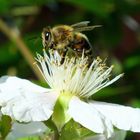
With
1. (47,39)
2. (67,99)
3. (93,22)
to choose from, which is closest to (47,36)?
(47,39)

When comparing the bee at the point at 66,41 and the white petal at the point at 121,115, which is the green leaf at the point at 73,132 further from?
the bee at the point at 66,41

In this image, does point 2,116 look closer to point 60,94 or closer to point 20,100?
point 20,100

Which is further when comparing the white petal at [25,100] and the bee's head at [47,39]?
the bee's head at [47,39]

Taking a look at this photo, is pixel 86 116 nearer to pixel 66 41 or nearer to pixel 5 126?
pixel 5 126

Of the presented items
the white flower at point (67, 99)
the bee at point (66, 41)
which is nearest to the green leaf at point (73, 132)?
the white flower at point (67, 99)

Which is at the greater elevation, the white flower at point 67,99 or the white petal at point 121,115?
the white flower at point 67,99

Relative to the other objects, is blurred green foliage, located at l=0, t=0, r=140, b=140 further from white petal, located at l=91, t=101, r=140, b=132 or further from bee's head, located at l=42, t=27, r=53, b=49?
white petal, located at l=91, t=101, r=140, b=132

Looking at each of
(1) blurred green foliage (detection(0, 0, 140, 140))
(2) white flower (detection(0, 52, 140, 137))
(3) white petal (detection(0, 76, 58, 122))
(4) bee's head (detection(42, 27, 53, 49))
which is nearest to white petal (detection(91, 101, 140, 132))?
(2) white flower (detection(0, 52, 140, 137))

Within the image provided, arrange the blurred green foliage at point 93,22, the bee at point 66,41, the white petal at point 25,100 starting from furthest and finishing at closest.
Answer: the blurred green foliage at point 93,22, the bee at point 66,41, the white petal at point 25,100

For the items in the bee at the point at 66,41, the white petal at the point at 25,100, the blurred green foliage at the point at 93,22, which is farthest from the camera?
the blurred green foliage at the point at 93,22
